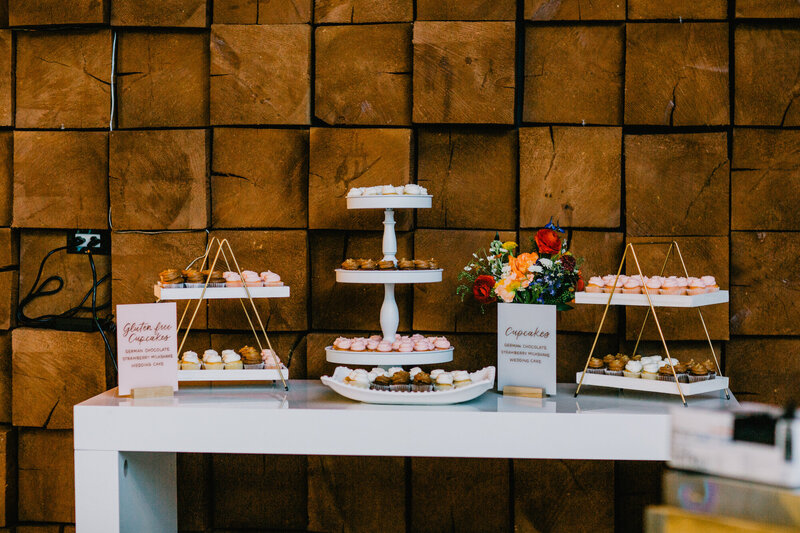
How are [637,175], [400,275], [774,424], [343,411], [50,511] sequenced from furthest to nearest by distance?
[50,511], [637,175], [400,275], [343,411], [774,424]

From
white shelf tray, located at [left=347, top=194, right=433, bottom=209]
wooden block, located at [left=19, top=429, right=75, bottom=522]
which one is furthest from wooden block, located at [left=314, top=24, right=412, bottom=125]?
wooden block, located at [left=19, top=429, right=75, bottom=522]

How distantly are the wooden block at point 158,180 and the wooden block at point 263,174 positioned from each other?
94mm

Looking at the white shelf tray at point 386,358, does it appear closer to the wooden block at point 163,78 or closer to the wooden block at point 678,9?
the wooden block at point 163,78

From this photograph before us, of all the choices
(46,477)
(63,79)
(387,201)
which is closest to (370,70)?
(387,201)

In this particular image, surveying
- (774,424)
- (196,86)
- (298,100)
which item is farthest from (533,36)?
(774,424)

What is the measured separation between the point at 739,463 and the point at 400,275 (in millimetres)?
1517

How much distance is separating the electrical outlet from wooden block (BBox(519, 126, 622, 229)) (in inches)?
65.8

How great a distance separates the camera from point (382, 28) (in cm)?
287

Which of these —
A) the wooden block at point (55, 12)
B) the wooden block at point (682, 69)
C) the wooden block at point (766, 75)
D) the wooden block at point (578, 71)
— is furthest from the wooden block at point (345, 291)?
the wooden block at point (766, 75)

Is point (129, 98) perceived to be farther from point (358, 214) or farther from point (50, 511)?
point (50, 511)

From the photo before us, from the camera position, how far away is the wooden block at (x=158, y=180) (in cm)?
293

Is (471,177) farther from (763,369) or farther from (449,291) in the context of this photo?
(763,369)

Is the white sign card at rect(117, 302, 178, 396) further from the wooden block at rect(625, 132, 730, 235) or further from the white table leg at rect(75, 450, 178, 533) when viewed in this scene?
the wooden block at rect(625, 132, 730, 235)

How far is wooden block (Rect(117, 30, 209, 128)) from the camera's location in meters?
2.95
